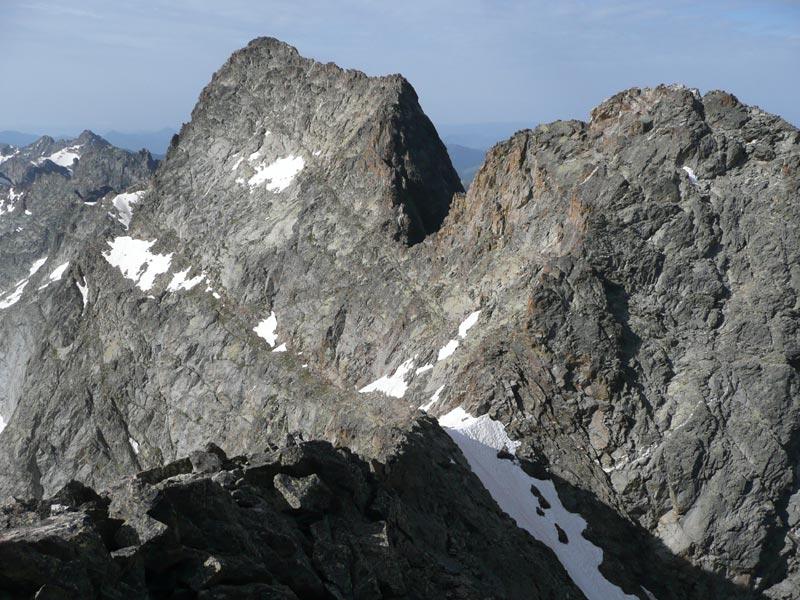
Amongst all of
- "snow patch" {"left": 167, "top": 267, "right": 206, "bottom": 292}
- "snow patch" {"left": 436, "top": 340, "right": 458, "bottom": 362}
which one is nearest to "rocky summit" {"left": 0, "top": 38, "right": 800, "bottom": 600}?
"snow patch" {"left": 167, "top": 267, "right": 206, "bottom": 292}

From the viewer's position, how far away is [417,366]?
58.5m

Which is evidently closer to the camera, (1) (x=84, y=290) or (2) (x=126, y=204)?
(1) (x=84, y=290)

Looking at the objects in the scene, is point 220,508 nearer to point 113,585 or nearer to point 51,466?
point 113,585

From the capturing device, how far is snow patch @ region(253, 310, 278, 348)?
76.6 metres

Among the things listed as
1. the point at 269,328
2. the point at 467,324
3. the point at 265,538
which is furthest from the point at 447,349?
the point at 265,538

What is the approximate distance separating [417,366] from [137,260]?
52.5 metres

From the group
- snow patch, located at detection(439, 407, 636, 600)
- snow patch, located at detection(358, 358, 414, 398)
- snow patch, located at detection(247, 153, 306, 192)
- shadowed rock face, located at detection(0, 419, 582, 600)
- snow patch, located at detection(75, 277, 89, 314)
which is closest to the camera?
shadowed rock face, located at detection(0, 419, 582, 600)

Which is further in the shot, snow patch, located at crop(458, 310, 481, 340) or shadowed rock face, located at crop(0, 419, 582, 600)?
snow patch, located at crop(458, 310, 481, 340)

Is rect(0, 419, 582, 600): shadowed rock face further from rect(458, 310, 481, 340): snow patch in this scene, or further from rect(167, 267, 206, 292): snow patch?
rect(167, 267, 206, 292): snow patch

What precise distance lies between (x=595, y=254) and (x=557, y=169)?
10.1 meters

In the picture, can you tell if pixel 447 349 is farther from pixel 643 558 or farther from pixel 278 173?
pixel 278 173

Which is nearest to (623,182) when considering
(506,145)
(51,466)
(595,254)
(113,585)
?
(595,254)

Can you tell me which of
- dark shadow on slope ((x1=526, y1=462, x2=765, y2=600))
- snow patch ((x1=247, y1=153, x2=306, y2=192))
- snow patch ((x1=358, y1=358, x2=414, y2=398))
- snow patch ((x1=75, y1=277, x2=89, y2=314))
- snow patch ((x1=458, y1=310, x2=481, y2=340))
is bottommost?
snow patch ((x1=75, y1=277, x2=89, y2=314))

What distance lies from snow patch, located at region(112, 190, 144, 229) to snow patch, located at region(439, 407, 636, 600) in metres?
76.1
